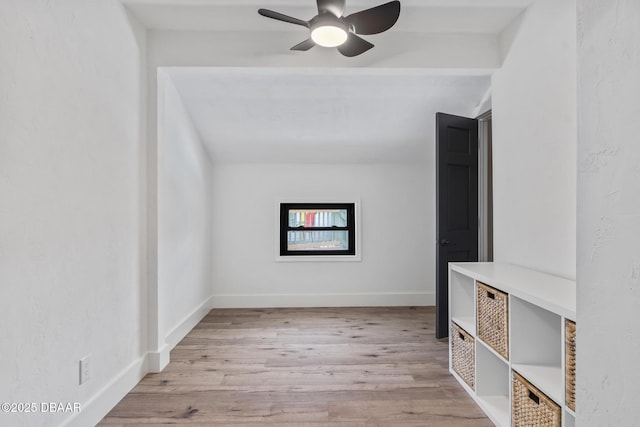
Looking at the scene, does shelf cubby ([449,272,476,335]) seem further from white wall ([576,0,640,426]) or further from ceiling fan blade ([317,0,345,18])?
ceiling fan blade ([317,0,345,18])

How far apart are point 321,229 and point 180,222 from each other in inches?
70.7

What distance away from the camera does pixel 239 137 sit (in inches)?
161

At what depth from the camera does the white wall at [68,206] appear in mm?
1471

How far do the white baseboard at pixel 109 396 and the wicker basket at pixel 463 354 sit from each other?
208 cm

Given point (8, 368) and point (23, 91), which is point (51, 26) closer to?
point (23, 91)

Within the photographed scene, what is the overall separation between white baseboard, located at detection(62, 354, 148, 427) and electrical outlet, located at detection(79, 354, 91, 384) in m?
0.12

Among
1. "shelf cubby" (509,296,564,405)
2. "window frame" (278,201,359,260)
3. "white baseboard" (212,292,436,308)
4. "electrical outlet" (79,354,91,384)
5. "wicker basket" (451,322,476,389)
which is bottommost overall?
"white baseboard" (212,292,436,308)

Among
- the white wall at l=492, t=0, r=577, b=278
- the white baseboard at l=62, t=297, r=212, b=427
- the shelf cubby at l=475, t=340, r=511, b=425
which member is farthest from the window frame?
the shelf cubby at l=475, t=340, r=511, b=425

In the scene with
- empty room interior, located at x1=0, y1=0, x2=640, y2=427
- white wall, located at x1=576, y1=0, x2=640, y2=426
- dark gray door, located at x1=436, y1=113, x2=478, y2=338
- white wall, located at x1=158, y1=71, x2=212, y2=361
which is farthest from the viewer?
dark gray door, located at x1=436, y1=113, x2=478, y2=338

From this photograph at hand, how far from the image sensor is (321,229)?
182 inches

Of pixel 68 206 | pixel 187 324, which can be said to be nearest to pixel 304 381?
pixel 187 324

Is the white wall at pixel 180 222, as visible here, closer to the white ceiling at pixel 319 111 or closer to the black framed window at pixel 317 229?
the white ceiling at pixel 319 111

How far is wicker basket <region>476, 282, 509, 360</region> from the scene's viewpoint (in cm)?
190

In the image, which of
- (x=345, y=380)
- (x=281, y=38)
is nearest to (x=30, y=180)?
(x=281, y=38)
